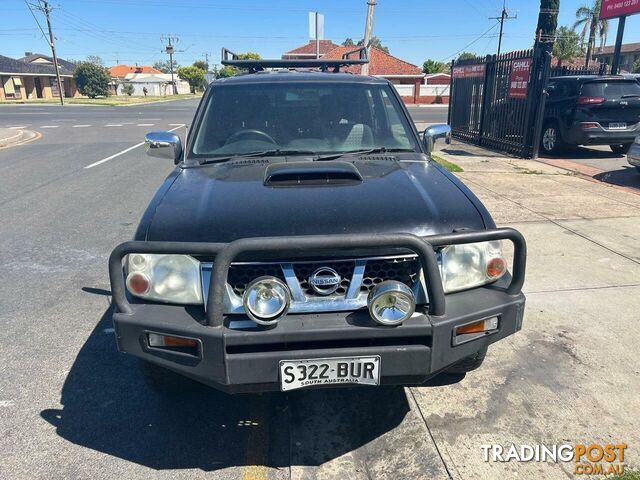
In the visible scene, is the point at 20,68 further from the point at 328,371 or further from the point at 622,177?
the point at 328,371

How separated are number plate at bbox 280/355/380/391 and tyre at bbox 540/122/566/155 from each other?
11533 millimetres

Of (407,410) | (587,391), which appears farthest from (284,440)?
(587,391)

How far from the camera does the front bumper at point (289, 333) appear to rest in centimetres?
223

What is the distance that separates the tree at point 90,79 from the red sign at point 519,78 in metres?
63.2

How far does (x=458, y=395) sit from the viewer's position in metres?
3.22

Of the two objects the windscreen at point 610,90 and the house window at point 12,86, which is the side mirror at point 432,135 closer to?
the windscreen at point 610,90

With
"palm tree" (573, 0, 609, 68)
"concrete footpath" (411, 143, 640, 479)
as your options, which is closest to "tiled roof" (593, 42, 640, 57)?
"palm tree" (573, 0, 609, 68)

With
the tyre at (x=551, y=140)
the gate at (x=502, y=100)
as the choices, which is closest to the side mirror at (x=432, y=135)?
the gate at (x=502, y=100)

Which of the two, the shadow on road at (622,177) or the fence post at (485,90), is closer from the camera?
the shadow on road at (622,177)

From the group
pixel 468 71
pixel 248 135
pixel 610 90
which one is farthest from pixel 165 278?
pixel 468 71

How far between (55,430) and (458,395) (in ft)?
7.61

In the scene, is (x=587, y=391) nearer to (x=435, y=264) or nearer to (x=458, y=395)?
(x=458, y=395)

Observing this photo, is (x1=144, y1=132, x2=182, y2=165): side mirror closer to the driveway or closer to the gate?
the driveway

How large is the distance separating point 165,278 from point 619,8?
21410 mm
